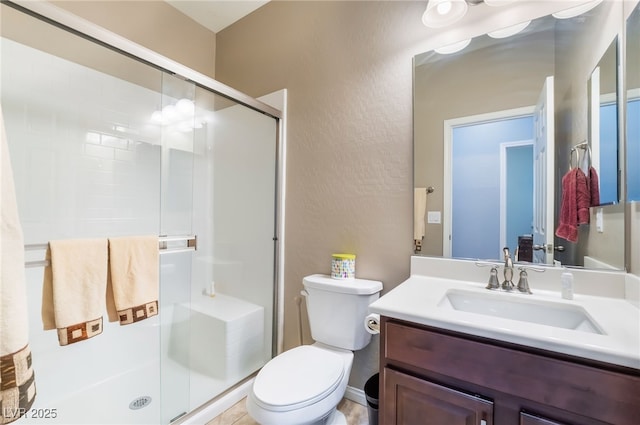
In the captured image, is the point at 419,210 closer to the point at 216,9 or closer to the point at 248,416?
the point at 248,416

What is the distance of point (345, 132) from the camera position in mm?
1698

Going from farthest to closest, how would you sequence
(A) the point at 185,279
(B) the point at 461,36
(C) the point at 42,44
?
(A) the point at 185,279, (C) the point at 42,44, (B) the point at 461,36

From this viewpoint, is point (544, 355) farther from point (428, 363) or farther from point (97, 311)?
point (97, 311)

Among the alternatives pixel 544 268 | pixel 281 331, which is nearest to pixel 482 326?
pixel 544 268

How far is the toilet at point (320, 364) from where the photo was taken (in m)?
1.09

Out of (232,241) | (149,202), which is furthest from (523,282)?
(149,202)

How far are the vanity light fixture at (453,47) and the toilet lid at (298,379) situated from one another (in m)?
1.62

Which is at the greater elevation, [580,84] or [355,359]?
[580,84]

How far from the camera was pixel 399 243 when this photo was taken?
1519 millimetres

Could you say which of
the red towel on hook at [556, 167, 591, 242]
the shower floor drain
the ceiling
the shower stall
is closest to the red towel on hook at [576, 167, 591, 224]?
the red towel on hook at [556, 167, 591, 242]

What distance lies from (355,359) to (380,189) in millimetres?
1014

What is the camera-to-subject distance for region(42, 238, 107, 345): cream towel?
1047mm

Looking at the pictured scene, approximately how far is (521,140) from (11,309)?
1851 millimetres

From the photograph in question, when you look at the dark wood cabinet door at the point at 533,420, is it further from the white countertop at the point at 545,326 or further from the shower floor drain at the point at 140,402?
the shower floor drain at the point at 140,402
